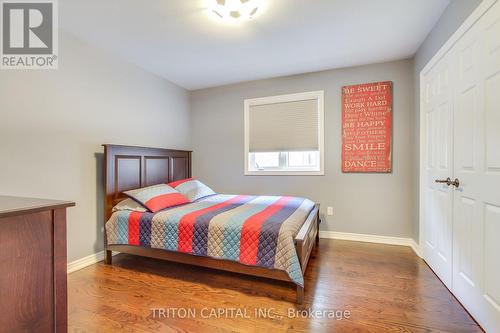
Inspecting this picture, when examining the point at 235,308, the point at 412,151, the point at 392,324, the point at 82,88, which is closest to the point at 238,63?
the point at 82,88

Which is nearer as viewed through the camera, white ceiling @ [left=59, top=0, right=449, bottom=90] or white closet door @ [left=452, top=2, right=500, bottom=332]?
white closet door @ [left=452, top=2, right=500, bottom=332]

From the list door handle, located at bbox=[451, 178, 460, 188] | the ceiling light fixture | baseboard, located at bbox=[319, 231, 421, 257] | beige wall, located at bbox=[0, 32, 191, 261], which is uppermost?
the ceiling light fixture

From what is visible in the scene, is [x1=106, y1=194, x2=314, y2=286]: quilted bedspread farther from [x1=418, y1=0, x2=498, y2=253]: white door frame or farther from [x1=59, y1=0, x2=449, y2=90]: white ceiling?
[x1=59, y1=0, x2=449, y2=90]: white ceiling

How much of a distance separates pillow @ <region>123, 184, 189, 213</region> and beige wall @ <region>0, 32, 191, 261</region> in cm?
54

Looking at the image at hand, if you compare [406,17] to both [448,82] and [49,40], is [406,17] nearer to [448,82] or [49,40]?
[448,82]

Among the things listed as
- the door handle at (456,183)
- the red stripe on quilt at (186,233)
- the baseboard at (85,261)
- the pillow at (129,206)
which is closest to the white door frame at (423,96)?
the door handle at (456,183)

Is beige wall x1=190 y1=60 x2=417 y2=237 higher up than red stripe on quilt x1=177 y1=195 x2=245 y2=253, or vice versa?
beige wall x1=190 y1=60 x2=417 y2=237

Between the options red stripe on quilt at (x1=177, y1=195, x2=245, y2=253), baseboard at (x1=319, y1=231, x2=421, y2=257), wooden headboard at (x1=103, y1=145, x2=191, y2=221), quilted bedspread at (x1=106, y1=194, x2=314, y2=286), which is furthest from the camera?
baseboard at (x1=319, y1=231, x2=421, y2=257)

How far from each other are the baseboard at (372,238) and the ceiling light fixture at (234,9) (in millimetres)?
2927

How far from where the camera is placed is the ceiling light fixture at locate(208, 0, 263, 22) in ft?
6.52

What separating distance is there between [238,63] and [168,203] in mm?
2064

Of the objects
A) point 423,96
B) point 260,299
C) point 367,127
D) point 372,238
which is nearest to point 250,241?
point 260,299

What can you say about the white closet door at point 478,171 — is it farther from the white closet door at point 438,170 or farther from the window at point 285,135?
the window at point 285,135
